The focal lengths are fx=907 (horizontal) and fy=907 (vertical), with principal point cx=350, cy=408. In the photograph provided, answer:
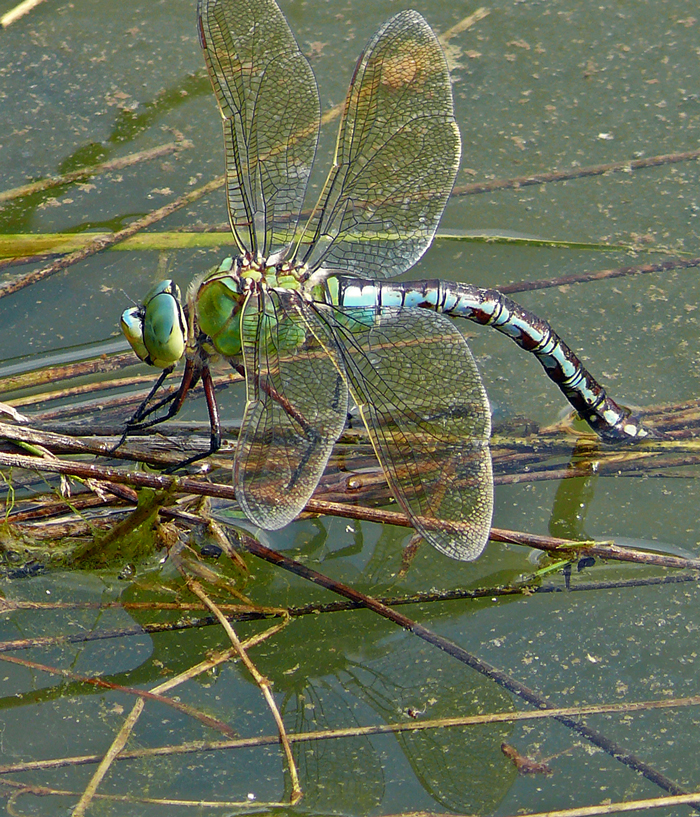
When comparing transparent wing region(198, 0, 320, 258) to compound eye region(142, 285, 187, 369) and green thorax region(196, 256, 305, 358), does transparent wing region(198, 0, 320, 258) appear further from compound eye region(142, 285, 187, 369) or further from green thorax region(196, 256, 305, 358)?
compound eye region(142, 285, 187, 369)

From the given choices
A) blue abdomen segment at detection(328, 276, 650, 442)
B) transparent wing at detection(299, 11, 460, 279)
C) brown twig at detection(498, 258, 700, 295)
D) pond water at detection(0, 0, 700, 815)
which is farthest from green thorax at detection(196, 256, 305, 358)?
brown twig at detection(498, 258, 700, 295)

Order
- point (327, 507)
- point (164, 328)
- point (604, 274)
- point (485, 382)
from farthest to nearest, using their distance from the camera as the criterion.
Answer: point (604, 274)
point (485, 382)
point (164, 328)
point (327, 507)

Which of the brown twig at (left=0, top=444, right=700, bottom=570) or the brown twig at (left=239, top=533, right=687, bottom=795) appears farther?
the brown twig at (left=0, top=444, right=700, bottom=570)

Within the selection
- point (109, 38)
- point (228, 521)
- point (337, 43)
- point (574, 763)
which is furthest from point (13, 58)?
point (574, 763)

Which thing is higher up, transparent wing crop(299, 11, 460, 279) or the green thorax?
transparent wing crop(299, 11, 460, 279)

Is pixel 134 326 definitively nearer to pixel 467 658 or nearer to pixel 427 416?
pixel 427 416

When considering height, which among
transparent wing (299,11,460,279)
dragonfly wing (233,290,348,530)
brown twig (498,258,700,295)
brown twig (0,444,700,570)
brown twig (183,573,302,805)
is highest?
transparent wing (299,11,460,279)

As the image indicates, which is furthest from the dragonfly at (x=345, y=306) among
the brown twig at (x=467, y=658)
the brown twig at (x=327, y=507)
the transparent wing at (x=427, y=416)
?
the brown twig at (x=467, y=658)

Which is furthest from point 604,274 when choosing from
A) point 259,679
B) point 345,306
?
point 259,679
